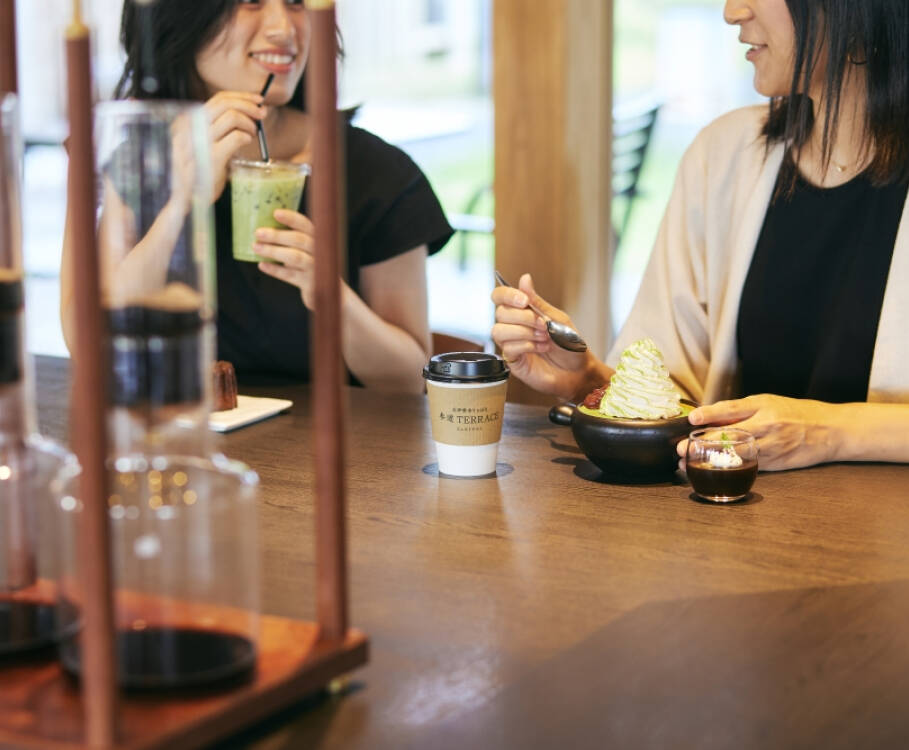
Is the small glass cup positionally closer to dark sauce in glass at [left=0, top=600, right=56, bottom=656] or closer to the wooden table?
the wooden table

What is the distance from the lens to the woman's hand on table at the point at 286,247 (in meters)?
1.79

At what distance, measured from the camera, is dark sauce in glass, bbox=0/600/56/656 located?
0.89m

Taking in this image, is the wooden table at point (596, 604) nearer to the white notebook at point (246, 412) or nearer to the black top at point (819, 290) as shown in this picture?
the white notebook at point (246, 412)

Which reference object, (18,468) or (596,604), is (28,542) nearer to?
(18,468)

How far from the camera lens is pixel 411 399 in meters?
1.96

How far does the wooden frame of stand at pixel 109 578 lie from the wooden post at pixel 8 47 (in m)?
0.38

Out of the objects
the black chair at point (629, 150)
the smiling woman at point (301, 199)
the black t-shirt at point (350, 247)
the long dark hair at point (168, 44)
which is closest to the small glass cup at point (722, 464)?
the smiling woman at point (301, 199)

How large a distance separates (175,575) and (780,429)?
915 mm

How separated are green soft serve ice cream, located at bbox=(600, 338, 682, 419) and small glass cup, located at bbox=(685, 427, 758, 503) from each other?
84mm

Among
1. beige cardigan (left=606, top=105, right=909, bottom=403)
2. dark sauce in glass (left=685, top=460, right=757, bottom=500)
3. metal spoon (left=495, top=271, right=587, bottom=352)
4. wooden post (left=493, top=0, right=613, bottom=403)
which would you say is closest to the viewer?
dark sauce in glass (left=685, top=460, right=757, bottom=500)

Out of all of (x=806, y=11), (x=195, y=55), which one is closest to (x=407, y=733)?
(x=806, y=11)

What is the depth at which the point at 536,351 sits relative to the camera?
5.95ft

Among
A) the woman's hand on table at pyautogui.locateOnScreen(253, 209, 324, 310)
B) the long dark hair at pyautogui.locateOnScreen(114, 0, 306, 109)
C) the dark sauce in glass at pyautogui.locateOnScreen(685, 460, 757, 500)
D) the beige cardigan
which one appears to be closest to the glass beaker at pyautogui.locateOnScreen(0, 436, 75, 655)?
the dark sauce in glass at pyautogui.locateOnScreen(685, 460, 757, 500)

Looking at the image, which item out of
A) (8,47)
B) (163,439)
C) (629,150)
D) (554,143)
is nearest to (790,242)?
(554,143)
